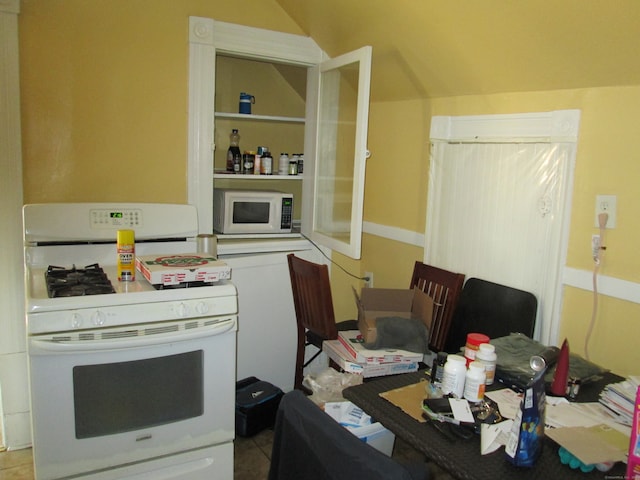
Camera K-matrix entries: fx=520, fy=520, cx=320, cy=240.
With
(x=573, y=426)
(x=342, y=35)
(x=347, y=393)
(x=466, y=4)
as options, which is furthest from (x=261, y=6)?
(x=573, y=426)

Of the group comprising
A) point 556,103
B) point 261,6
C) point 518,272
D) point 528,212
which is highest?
point 261,6

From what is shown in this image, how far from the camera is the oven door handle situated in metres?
1.65

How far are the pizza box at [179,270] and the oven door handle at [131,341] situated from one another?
0.18 m

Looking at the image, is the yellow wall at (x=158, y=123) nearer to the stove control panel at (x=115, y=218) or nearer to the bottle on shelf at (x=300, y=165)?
the stove control panel at (x=115, y=218)

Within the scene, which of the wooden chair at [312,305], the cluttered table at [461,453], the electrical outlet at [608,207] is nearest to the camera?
the cluttered table at [461,453]

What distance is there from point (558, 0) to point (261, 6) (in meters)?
1.56

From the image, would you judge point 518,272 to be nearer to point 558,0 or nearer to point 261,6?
point 558,0

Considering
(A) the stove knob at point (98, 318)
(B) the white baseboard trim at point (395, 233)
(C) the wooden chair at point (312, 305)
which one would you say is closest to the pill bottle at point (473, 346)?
(C) the wooden chair at point (312, 305)

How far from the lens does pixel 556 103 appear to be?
1985mm

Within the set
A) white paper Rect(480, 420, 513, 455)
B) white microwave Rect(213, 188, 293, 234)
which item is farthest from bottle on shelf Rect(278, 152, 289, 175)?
white paper Rect(480, 420, 513, 455)

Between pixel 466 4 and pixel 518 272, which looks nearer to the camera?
pixel 466 4

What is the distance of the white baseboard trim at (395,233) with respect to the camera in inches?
105

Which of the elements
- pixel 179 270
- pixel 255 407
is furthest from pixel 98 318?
pixel 255 407

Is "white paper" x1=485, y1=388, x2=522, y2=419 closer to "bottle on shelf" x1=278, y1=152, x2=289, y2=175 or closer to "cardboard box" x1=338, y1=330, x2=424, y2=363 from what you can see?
"cardboard box" x1=338, y1=330, x2=424, y2=363
